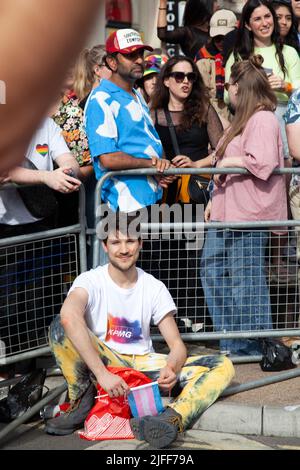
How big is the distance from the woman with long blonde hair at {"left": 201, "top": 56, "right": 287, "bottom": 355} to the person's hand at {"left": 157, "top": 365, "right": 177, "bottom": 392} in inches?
38.4

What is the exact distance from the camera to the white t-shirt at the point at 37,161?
18.6 ft

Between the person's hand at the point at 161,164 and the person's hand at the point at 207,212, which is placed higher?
the person's hand at the point at 161,164

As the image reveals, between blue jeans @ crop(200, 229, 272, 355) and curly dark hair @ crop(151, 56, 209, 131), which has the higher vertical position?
curly dark hair @ crop(151, 56, 209, 131)

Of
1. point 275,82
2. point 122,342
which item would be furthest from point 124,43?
point 122,342

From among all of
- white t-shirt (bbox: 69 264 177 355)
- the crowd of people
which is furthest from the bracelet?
white t-shirt (bbox: 69 264 177 355)

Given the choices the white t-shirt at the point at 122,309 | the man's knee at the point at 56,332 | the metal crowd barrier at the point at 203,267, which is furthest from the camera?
the metal crowd barrier at the point at 203,267

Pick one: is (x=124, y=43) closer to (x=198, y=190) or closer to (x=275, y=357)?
(x=198, y=190)

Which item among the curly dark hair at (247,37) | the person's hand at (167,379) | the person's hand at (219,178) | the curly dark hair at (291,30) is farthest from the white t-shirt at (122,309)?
the curly dark hair at (291,30)

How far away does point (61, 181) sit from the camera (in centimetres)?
550

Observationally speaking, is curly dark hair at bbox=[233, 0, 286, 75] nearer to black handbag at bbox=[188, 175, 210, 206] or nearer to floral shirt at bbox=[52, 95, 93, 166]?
black handbag at bbox=[188, 175, 210, 206]

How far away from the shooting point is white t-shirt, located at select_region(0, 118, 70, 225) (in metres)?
5.68

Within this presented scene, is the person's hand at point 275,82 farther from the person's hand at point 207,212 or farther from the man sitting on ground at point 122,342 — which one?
the man sitting on ground at point 122,342

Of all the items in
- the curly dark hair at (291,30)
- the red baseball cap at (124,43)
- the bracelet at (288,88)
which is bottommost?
the bracelet at (288,88)

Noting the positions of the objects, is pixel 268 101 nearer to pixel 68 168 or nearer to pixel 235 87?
pixel 235 87
